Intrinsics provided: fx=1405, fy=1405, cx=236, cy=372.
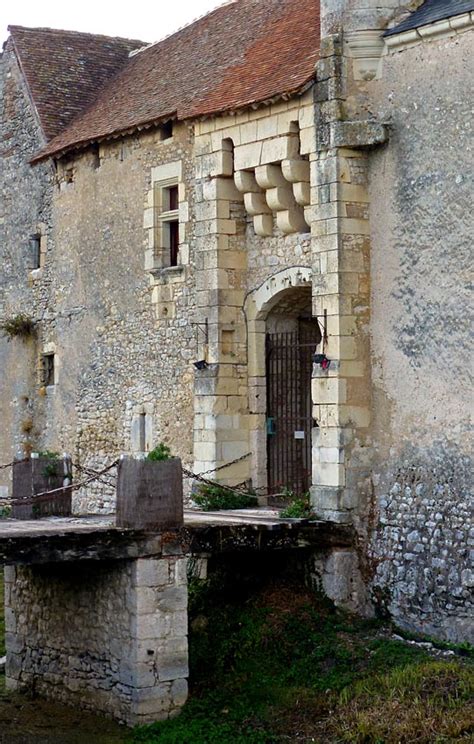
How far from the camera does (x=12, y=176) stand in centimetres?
2077

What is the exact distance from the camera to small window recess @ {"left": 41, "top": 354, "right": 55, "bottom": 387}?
20.0 metres

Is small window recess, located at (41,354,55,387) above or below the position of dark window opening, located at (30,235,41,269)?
below

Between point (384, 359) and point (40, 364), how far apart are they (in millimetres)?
7490

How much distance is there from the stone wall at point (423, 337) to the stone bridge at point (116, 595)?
0.84 metres

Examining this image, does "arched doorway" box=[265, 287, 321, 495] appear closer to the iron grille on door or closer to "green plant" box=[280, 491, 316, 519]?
the iron grille on door

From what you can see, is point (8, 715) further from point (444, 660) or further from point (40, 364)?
point (40, 364)

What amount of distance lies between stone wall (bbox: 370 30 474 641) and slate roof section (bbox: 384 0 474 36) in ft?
0.70

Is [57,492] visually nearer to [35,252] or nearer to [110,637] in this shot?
[110,637]

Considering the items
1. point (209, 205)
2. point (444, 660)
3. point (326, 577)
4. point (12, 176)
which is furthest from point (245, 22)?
point (444, 660)

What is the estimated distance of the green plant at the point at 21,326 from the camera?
20.3 m

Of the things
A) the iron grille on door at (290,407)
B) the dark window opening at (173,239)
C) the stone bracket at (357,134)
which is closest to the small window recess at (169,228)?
the dark window opening at (173,239)

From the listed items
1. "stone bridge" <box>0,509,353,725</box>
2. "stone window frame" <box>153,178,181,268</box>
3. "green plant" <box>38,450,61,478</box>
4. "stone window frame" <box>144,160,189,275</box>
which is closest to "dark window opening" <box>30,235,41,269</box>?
"stone window frame" <box>144,160,189,275</box>

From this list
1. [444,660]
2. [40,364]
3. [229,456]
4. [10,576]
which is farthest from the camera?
[40,364]

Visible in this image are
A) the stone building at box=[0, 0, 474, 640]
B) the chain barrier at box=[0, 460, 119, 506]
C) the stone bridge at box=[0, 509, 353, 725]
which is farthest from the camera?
the chain barrier at box=[0, 460, 119, 506]
